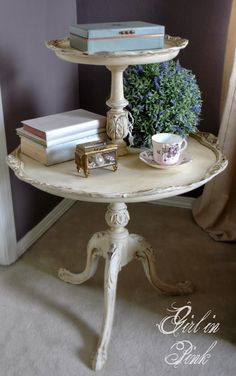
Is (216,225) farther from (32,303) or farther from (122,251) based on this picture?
(32,303)

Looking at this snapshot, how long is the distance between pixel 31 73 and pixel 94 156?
736 millimetres

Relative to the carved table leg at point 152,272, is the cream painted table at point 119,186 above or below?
above

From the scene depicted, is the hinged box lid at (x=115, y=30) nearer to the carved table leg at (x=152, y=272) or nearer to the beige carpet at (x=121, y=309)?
the carved table leg at (x=152, y=272)

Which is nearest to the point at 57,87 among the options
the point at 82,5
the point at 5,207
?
the point at 82,5

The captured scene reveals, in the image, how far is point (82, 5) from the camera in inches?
80.3

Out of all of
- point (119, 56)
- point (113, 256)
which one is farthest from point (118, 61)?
point (113, 256)

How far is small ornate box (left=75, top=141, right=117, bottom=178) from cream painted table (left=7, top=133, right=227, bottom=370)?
0.10 ft

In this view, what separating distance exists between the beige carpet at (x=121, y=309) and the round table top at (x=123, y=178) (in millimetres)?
559

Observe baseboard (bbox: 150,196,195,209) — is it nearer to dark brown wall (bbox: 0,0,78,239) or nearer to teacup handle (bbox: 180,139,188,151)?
dark brown wall (bbox: 0,0,78,239)

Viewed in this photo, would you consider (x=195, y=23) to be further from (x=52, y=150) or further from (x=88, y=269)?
(x=88, y=269)

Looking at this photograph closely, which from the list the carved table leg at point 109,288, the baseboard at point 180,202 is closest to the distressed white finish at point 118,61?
the carved table leg at point 109,288

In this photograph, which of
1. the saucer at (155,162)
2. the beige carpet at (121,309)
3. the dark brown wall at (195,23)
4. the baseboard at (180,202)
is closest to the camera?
the saucer at (155,162)

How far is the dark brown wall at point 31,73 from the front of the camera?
5.38ft

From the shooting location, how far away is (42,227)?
2031mm
